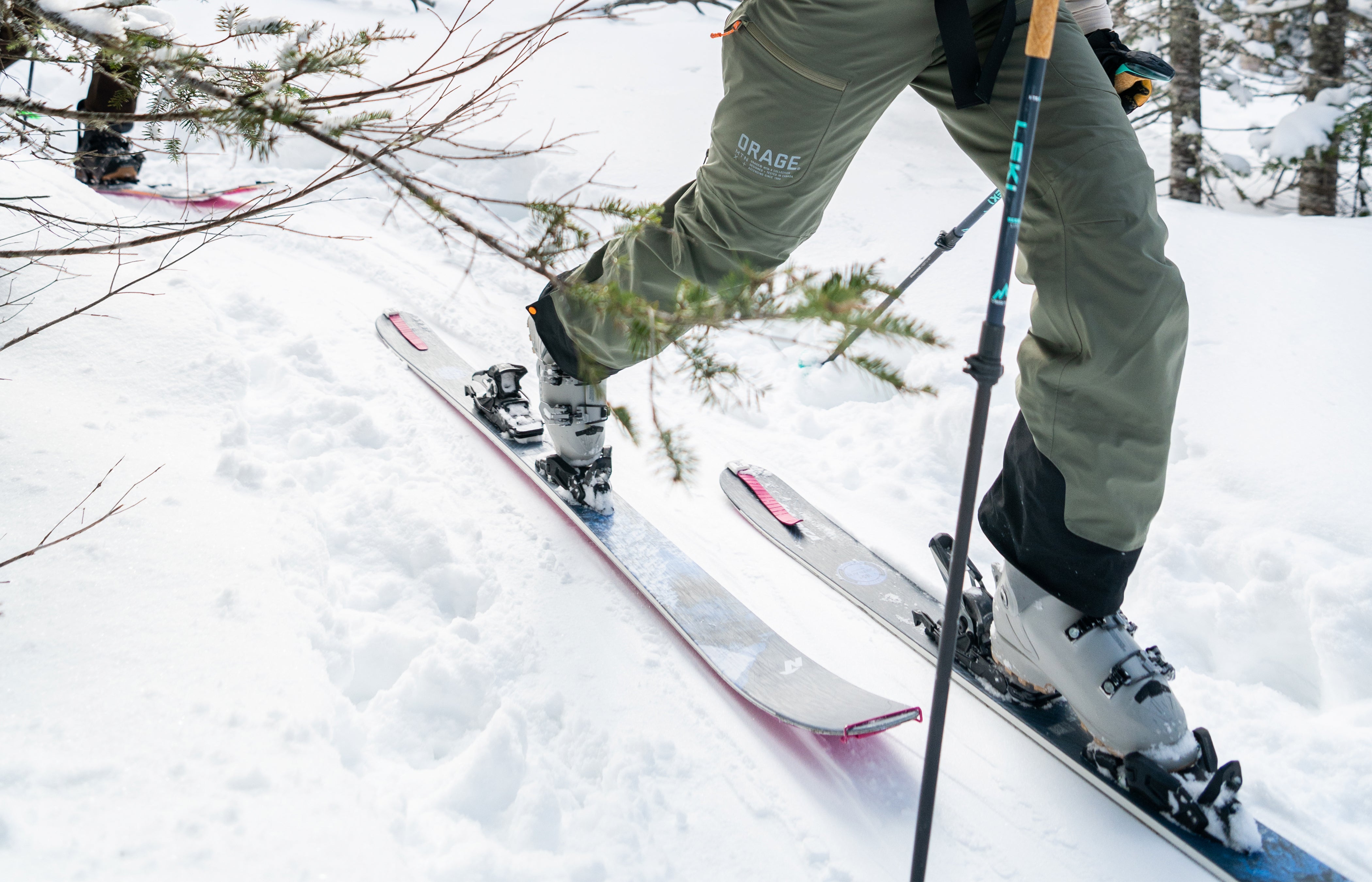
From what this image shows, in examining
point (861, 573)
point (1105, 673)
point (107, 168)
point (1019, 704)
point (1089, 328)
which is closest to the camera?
point (1089, 328)

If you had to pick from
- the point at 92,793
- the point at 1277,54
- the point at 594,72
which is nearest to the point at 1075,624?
→ the point at 92,793

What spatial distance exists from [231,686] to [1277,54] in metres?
7.30

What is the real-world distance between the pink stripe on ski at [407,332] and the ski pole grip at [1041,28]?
2.71 meters

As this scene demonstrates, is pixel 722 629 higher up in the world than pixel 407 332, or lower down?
higher up

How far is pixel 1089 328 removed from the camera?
148 centimetres

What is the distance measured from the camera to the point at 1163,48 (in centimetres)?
568

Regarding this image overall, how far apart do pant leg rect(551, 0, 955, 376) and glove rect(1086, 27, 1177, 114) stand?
1.34 feet

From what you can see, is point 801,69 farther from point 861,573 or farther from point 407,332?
point 407,332

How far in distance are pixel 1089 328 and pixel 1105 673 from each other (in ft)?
2.28

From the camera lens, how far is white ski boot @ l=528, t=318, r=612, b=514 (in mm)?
2408

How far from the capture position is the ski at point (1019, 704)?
1524 mm

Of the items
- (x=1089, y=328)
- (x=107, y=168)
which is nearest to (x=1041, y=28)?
(x=1089, y=328)

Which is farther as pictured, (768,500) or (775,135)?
(768,500)

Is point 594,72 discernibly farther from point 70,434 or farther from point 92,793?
point 92,793
